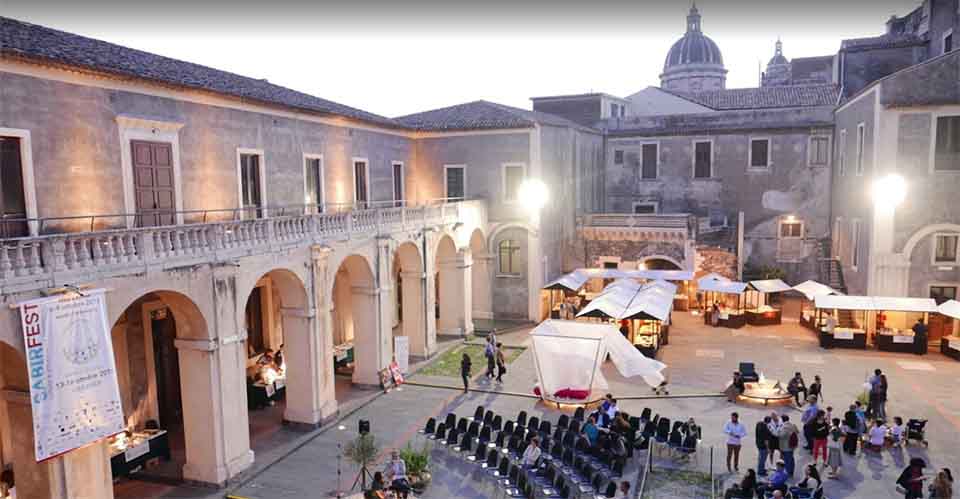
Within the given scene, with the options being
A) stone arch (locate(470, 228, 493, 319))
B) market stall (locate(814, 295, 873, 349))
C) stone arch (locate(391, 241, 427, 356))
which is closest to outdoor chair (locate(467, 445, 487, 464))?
stone arch (locate(391, 241, 427, 356))

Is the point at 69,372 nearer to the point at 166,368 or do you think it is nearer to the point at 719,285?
the point at 166,368

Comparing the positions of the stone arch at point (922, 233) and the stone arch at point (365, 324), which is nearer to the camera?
the stone arch at point (365, 324)

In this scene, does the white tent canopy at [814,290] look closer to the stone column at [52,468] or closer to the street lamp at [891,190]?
the street lamp at [891,190]

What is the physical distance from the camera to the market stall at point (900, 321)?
86.9 feet

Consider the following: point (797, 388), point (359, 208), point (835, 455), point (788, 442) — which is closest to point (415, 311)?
point (359, 208)

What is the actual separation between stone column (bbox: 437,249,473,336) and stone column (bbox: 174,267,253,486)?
49.3 ft

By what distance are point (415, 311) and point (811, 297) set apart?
1813 centimetres

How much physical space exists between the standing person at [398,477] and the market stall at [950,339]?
890 inches

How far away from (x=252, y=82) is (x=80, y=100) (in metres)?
8.55

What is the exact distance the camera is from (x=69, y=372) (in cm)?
1220

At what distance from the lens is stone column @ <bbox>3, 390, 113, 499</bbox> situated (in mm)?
12188

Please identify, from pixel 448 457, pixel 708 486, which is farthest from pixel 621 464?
pixel 448 457

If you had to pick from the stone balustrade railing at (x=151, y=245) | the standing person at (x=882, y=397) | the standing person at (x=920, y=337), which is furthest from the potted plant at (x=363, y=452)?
the standing person at (x=920, y=337)

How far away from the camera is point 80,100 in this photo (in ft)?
51.0
